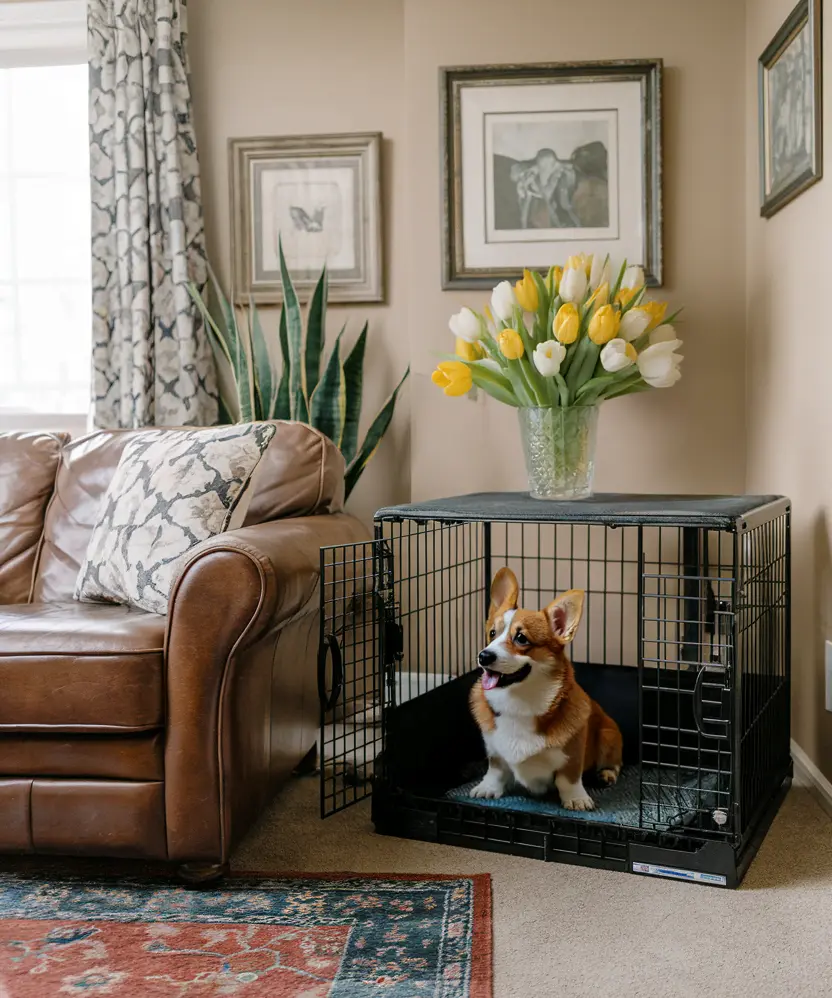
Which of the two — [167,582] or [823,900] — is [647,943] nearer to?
[823,900]

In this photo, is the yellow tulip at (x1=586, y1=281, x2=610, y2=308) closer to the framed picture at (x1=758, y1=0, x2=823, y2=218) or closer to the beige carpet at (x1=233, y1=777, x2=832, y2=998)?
the framed picture at (x1=758, y1=0, x2=823, y2=218)

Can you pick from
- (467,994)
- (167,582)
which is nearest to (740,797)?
(467,994)

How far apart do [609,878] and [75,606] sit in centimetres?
124

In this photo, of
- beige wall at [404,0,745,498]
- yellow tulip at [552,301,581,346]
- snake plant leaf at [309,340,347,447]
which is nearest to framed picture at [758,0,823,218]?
beige wall at [404,0,745,498]

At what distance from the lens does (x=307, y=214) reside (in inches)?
121

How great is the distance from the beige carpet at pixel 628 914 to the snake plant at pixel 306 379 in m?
1.14

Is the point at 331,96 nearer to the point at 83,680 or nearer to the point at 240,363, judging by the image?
the point at 240,363

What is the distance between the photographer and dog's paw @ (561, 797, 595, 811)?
2029 mm

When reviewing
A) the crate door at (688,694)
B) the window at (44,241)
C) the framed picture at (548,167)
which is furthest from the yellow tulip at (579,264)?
the window at (44,241)

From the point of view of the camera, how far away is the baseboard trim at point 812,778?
6.95ft

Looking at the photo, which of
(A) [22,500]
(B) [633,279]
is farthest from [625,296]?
(A) [22,500]

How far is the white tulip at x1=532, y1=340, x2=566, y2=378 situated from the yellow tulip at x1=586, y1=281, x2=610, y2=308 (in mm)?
140

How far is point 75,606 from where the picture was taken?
213 cm

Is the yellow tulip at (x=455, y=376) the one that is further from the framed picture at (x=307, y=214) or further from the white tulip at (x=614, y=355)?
the framed picture at (x=307, y=214)
